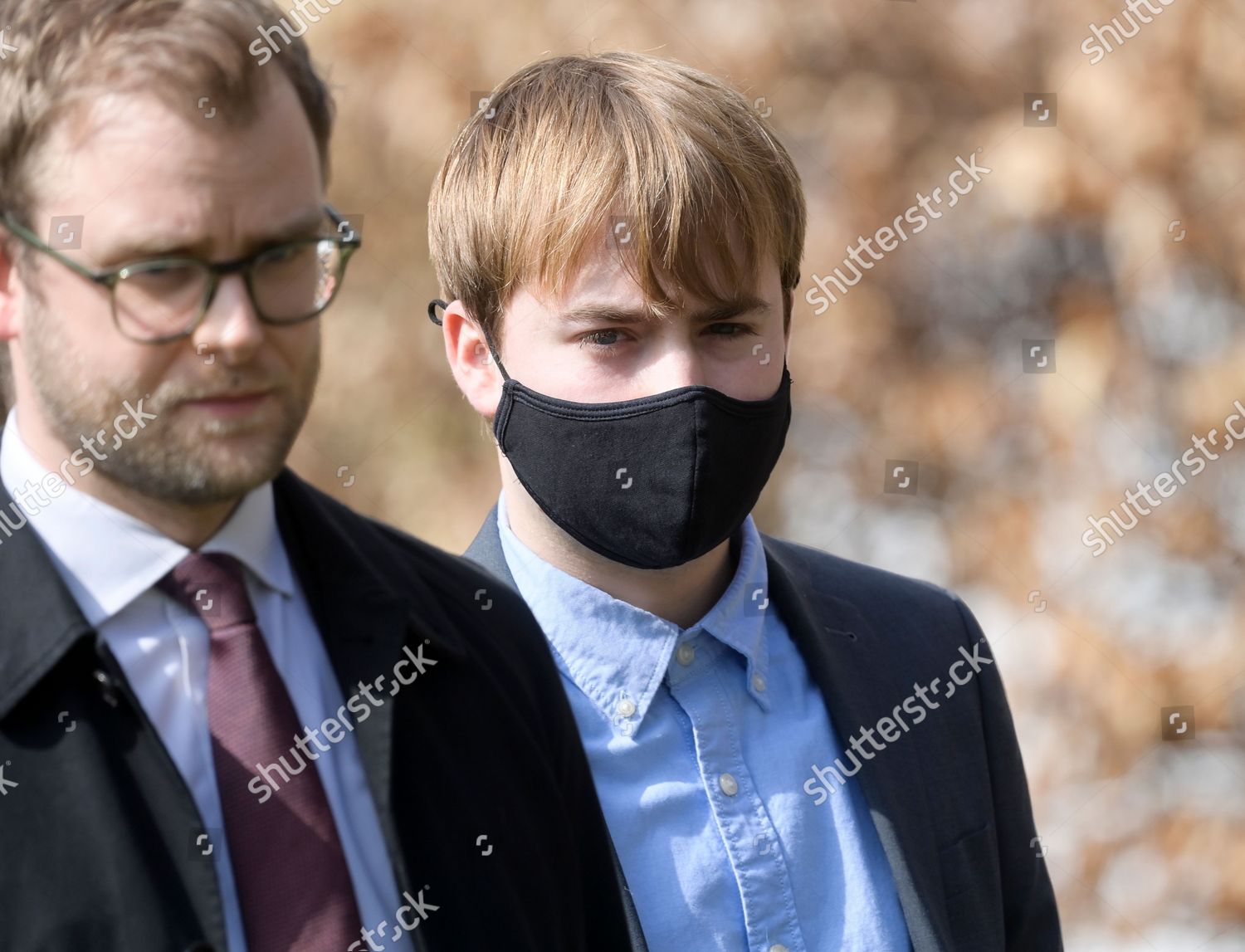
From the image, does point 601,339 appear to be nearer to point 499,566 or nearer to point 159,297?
point 499,566

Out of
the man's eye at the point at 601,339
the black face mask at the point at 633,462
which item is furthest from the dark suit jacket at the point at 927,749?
the man's eye at the point at 601,339

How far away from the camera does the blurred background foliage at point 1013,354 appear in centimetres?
470

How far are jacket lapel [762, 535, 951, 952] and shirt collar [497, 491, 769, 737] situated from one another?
0.08 m

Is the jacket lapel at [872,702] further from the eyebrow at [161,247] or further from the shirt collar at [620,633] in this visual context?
the eyebrow at [161,247]

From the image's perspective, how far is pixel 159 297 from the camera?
1.42 meters

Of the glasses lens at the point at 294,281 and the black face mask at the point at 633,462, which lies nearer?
the glasses lens at the point at 294,281

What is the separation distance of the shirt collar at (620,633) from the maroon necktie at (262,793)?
2.13 ft

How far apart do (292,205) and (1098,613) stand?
3.93 meters

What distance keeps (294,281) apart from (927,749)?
132 cm

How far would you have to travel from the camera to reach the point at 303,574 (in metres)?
1.69

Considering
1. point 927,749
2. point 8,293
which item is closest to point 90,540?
point 8,293

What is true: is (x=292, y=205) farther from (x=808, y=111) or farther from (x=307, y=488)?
(x=808, y=111)

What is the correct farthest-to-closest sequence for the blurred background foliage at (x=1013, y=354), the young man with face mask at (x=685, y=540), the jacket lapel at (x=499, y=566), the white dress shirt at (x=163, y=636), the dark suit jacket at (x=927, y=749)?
1. the blurred background foliage at (x=1013, y=354)
2. the dark suit jacket at (x=927, y=749)
3. the young man with face mask at (x=685, y=540)
4. the jacket lapel at (x=499, y=566)
5. the white dress shirt at (x=163, y=636)

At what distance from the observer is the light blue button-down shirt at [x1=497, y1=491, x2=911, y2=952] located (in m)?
2.07
